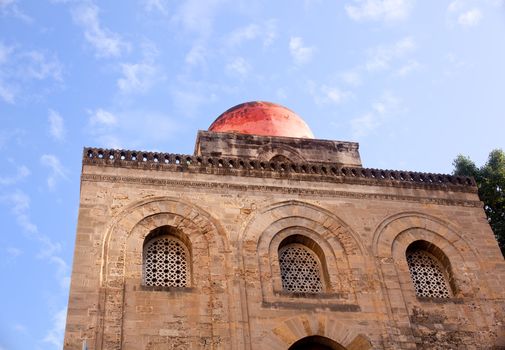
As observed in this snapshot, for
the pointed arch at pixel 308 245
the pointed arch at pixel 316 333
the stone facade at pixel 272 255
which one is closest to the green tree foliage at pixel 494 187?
the stone facade at pixel 272 255

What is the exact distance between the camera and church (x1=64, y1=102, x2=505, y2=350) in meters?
11.7

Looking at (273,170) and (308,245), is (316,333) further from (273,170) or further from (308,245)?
(273,170)

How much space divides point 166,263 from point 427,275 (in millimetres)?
5500

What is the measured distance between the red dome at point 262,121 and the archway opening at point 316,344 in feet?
22.7

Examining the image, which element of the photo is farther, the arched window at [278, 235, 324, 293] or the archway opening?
the arched window at [278, 235, 324, 293]

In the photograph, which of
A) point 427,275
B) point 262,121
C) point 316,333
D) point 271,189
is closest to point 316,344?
point 316,333

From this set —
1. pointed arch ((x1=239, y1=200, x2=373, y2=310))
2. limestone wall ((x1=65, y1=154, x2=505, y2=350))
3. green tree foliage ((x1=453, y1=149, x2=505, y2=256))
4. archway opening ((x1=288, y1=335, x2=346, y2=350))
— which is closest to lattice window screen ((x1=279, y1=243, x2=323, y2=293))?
pointed arch ((x1=239, y1=200, x2=373, y2=310))

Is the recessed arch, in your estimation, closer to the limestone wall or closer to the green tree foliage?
the limestone wall

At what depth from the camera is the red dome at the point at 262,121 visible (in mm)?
17797

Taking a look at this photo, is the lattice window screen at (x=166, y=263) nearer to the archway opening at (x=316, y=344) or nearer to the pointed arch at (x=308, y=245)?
the pointed arch at (x=308, y=245)

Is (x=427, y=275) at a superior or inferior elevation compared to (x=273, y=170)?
inferior

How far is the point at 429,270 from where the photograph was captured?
14.0 meters

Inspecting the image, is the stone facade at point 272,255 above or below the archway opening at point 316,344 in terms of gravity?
above

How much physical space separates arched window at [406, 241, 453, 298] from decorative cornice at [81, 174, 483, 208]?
1.20 metres
